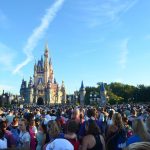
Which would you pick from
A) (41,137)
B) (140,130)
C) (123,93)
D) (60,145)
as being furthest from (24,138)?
(123,93)

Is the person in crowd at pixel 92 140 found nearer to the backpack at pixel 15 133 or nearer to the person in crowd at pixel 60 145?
the person in crowd at pixel 60 145

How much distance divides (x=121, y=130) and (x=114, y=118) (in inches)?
12.3

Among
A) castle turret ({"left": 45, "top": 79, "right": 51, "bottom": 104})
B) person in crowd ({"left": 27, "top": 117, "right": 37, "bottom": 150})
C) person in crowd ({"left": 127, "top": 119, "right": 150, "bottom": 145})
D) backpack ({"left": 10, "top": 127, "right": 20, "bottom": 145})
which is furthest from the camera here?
castle turret ({"left": 45, "top": 79, "right": 51, "bottom": 104})

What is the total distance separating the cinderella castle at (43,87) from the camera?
16650cm

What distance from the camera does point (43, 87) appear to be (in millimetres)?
167125

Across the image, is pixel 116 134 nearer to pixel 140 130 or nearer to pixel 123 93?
pixel 140 130

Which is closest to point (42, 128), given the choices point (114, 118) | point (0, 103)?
point (114, 118)

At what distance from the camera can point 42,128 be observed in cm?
905

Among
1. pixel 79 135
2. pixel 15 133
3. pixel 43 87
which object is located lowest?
pixel 79 135

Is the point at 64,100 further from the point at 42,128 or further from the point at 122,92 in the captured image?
the point at 42,128

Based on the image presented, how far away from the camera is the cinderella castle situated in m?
166

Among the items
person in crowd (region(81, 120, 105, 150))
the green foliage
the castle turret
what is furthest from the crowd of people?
the castle turret

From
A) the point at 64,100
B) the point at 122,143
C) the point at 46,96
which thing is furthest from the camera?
the point at 64,100

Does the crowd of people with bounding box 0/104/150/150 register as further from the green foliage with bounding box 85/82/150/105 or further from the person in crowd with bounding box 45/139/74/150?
the green foliage with bounding box 85/82/150/105
